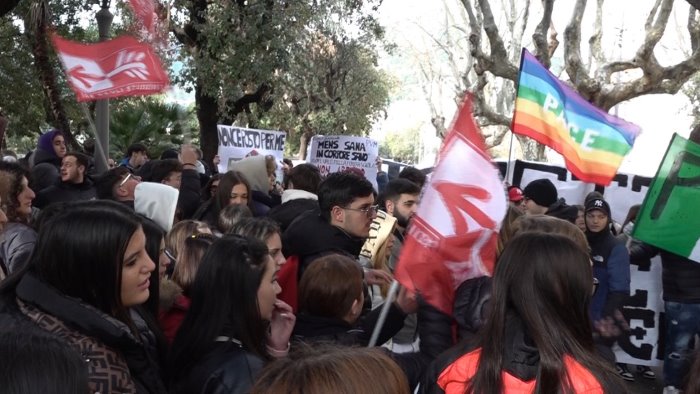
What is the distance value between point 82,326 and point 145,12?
8.66 m

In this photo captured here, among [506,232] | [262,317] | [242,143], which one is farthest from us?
[242,143]

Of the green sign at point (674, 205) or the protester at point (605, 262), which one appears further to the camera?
the protester at point (605, 262)

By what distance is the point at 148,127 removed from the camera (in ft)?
71.3

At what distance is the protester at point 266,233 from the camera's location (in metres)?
3.82

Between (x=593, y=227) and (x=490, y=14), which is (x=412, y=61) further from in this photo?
(x=593, y=227)

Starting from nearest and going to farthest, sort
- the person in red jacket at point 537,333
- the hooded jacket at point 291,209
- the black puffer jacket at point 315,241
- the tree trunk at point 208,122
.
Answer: the person in red jacket at point 537,333
the black puffer jacket at point 315,241
the hooded jacket at point 291,209
the tree trunk at point 208,122

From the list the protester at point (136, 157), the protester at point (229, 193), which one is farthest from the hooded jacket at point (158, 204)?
the protester at point (136, 157)

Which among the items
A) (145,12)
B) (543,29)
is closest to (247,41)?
(145,12)

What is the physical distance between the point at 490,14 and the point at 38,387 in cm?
1504

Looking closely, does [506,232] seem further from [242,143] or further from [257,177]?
[242,143]

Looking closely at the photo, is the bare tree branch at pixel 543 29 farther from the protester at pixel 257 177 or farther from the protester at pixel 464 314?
the protester at pixel 464 314

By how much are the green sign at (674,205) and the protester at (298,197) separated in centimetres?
203

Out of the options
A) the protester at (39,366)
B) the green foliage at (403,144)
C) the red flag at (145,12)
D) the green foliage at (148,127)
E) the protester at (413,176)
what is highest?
the red flag at (145,12)

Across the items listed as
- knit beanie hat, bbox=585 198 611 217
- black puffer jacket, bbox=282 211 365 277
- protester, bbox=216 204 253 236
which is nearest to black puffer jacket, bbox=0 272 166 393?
black puffer jacket, bbox=282 211 365 277
